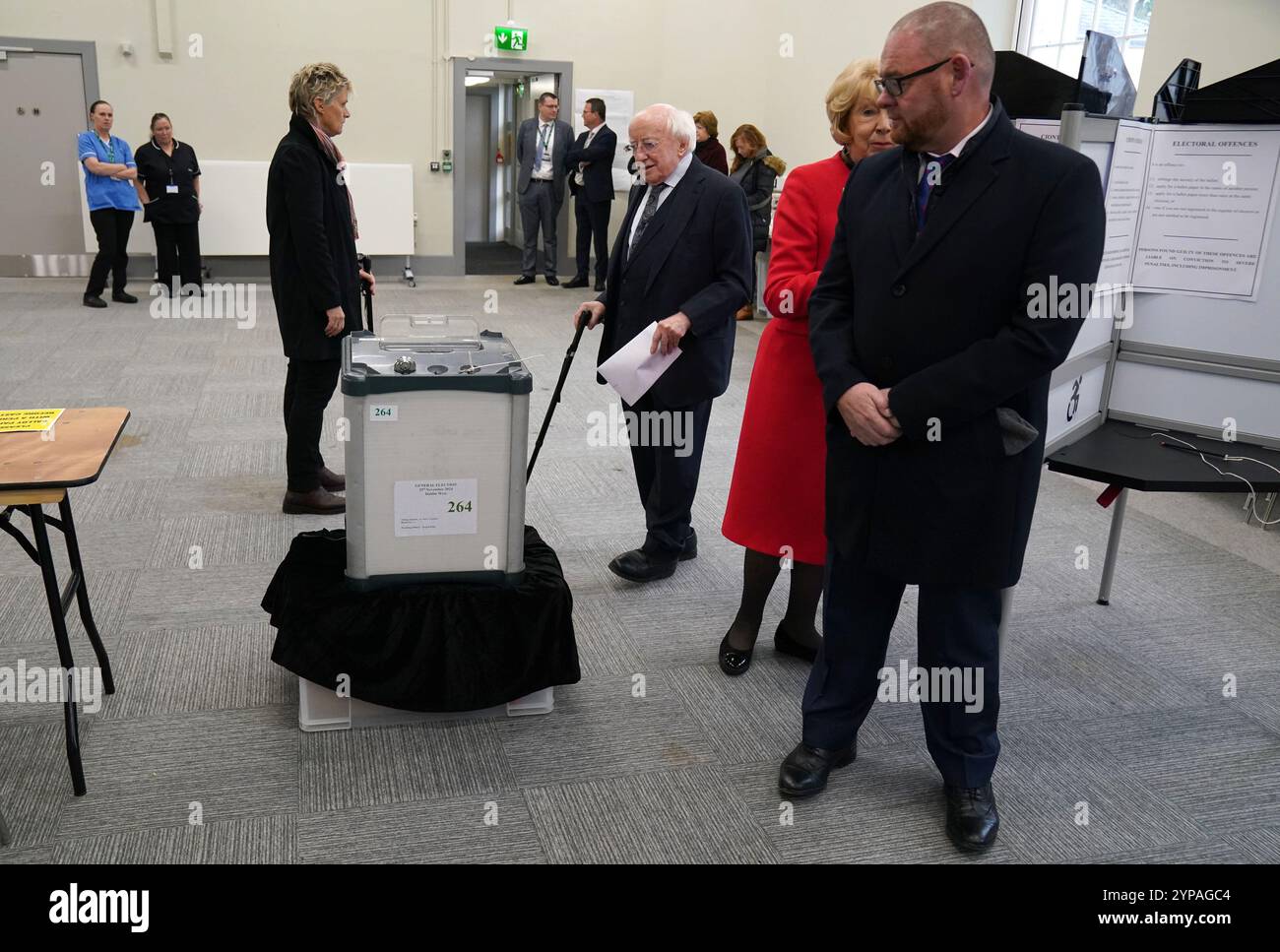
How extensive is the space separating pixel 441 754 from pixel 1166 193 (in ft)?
6.85

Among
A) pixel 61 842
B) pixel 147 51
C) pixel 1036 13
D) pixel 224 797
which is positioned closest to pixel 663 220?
pixel 224 797

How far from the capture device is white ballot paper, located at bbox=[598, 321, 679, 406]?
2814 mm

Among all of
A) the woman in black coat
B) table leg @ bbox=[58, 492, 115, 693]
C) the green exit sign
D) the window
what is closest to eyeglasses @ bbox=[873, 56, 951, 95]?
table leg @ bbox=[58, 492, 115, 693]

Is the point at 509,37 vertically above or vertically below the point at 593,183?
above

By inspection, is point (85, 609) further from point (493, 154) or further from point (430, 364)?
point (493, 154)

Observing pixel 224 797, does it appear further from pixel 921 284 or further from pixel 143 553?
pixel 921 284

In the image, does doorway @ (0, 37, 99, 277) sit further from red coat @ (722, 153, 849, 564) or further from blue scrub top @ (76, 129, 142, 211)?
red coat @ (722, 153, 849, 564)

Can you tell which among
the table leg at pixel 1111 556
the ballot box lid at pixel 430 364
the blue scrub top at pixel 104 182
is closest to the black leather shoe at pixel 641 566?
the ballot box lid at pixel 430 364

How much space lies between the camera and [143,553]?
325cm

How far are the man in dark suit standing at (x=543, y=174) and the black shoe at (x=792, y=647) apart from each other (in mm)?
7047

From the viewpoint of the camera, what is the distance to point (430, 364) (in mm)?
2205

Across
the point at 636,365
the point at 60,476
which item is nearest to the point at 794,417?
the point at 636,365

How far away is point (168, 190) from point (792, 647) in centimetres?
655

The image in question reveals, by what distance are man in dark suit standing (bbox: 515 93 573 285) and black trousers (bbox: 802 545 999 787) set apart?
7.63 metres
